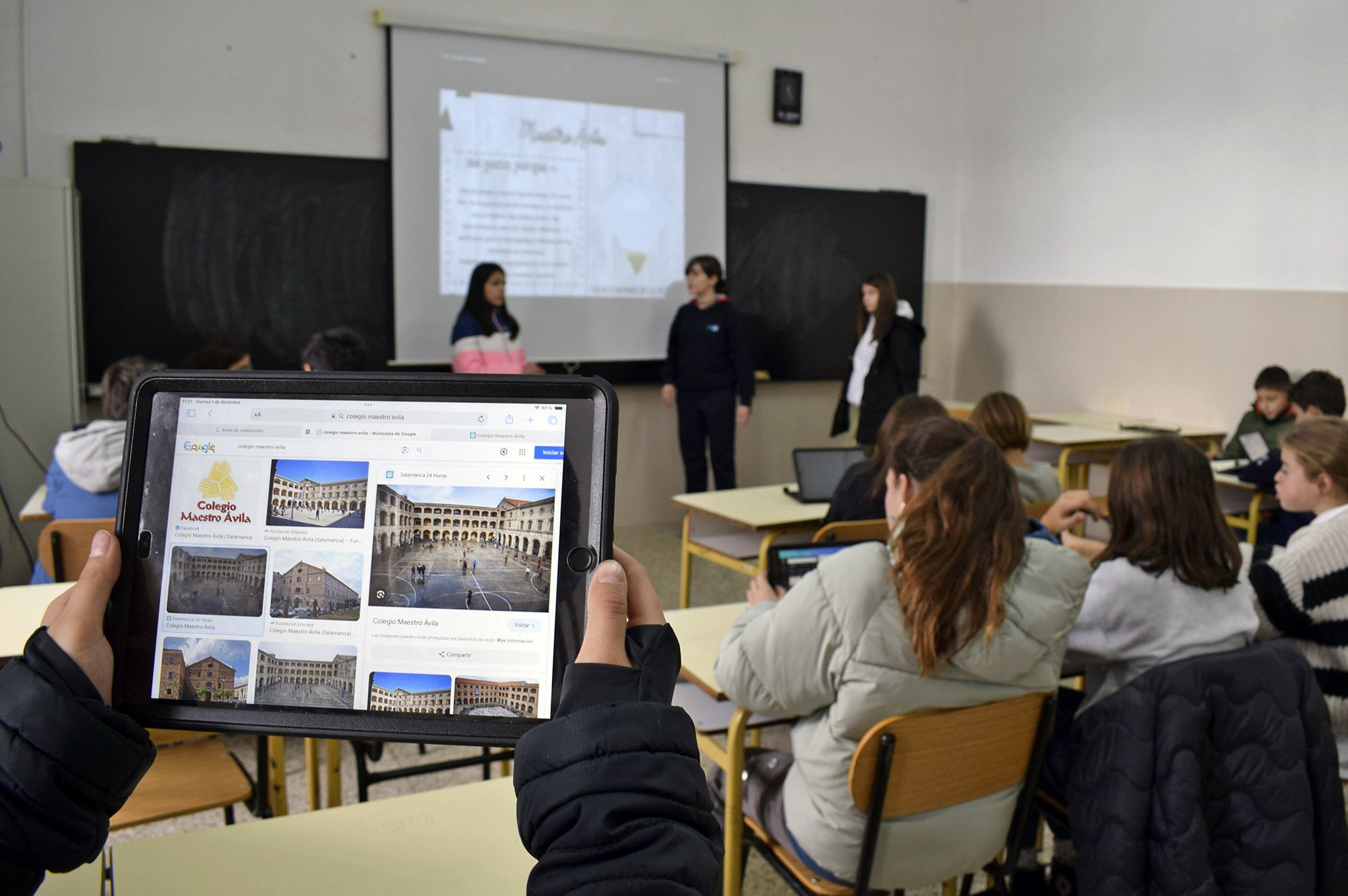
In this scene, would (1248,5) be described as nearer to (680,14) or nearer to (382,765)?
(680,14)

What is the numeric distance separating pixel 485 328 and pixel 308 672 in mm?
4444

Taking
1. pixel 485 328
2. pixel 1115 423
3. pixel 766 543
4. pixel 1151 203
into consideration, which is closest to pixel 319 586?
pixel 766 543

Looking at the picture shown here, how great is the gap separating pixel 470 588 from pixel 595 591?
109 millimetres

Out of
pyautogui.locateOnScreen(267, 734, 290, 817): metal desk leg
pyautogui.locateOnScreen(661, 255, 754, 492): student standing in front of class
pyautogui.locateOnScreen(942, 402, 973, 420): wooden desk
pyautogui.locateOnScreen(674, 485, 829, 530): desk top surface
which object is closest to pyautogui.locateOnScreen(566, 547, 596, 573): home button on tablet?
pyautogui.locateOnScreen(267, 734, 290, 817): metal desk leg

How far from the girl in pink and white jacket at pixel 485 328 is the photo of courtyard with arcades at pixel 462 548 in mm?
4332

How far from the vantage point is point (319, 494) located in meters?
0.75

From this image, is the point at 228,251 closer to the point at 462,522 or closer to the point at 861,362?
the point at 861,362

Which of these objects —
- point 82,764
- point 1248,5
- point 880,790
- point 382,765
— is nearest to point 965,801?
point 880,790

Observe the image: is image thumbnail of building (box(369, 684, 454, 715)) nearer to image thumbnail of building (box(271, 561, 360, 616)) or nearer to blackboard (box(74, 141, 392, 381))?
image thumbnail of building (box(271, 561, 360, 616))

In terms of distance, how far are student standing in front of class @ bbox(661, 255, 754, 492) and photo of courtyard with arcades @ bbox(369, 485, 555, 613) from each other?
4859mm

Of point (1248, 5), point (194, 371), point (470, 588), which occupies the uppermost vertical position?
point (1248, 5)

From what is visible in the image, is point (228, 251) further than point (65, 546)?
Yes

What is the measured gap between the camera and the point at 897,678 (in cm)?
160

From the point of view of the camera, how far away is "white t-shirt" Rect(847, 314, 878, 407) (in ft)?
18.9
